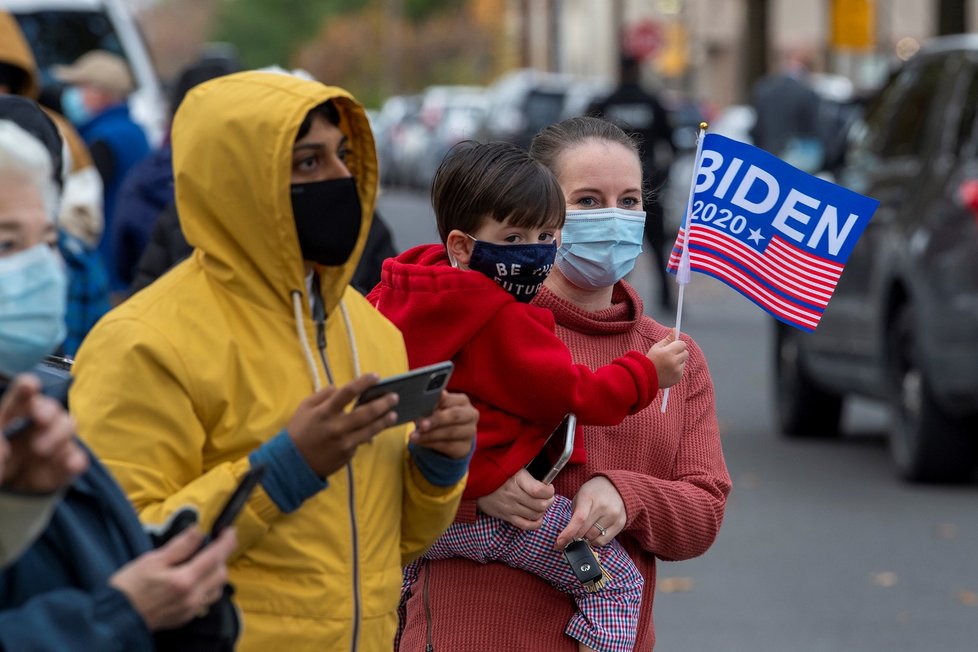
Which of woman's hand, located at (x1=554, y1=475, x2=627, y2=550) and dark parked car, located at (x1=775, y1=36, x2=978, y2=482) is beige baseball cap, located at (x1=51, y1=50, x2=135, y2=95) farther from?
woman's hand, located at (x1=554, y1=475, x2=627, y2=550)

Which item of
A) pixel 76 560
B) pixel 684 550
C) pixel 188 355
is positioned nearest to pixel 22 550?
pixel 76 560

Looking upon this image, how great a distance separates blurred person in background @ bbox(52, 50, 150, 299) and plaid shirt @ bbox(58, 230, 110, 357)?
2907 mm

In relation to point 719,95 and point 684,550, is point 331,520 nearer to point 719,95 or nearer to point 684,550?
point 684,550

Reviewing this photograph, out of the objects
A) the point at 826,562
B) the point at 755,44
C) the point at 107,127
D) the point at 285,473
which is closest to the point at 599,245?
the point at 285,473

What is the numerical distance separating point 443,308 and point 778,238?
967 mm

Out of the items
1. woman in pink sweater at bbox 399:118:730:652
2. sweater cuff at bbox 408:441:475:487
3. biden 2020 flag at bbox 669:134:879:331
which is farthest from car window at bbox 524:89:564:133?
sweater cuff at bbox 408:441:475:487

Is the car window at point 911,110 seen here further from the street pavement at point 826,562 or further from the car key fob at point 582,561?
the car key fob at point 582,561

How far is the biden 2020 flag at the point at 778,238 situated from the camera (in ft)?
14.0

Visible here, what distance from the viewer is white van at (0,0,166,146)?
14.6 metres

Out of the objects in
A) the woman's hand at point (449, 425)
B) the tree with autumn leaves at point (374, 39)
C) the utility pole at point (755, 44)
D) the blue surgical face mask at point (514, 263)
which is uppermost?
the blue surgical face mask at point (514, 263)

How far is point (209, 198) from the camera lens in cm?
314

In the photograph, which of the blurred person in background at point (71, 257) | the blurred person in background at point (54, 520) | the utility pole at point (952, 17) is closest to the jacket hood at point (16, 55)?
the blurred person in background at point (71, 257)

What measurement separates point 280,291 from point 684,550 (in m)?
1.19

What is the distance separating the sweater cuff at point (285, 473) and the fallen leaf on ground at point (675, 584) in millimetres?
5326
